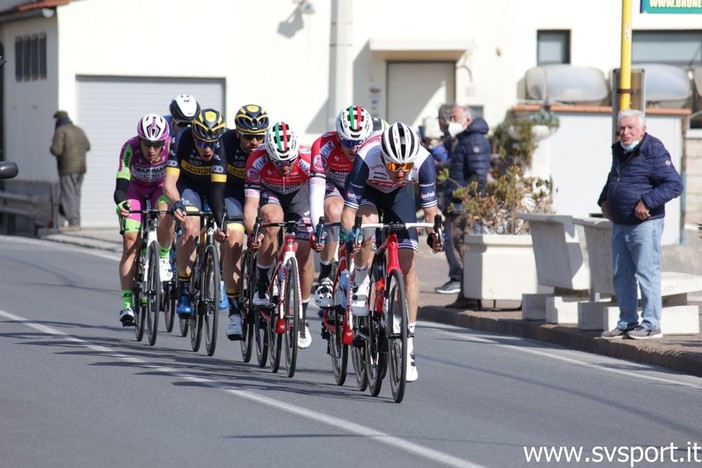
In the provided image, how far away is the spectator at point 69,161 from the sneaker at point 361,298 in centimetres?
1817

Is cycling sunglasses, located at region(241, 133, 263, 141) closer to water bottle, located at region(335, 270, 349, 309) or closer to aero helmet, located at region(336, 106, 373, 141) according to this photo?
aero helmet, located at region(336, 106, 373, 141)

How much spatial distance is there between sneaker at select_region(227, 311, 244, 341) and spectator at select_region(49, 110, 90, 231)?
1626cm

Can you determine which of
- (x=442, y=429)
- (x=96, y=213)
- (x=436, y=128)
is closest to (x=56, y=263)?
(x=436, y=128)

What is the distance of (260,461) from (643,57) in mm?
26692

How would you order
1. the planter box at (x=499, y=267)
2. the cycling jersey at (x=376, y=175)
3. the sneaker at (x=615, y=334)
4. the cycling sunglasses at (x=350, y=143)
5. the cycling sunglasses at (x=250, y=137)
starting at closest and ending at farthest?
the cycling jersey at (x=376, y=175) → the cycling sunglasses at (x=350, y=143) → the cycling sunglasses at (x=250, y=137) → the sneaker at (x=615, y=334) → the planter box at (x=499, y=267)

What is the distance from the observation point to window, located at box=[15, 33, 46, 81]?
31469mm

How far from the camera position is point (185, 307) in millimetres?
13188

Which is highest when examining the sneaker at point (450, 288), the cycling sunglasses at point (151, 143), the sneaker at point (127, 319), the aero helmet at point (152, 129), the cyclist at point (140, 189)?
the aero helmet at point (152, 129)

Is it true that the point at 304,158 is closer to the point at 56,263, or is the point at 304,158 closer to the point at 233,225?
the point at 233,225

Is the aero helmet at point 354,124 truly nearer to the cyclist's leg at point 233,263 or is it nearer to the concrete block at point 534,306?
the cyclist's leg at point 233,263

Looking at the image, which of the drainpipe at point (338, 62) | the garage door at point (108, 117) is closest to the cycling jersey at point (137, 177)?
the drainpipe at point (338, 62)

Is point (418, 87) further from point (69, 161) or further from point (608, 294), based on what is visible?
point (608, 294)

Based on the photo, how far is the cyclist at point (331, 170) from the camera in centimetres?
1148

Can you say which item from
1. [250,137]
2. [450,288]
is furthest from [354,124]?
[450,288]
